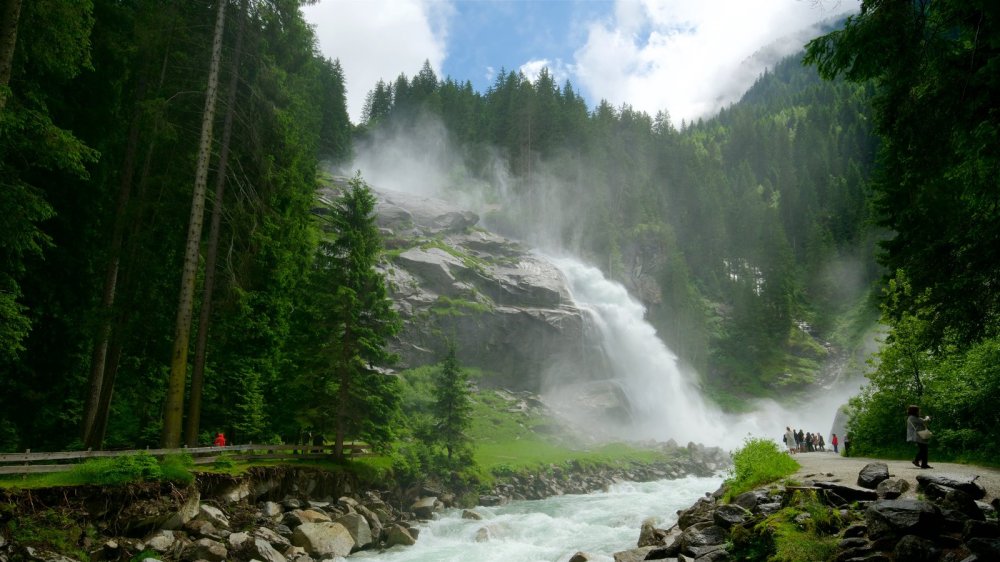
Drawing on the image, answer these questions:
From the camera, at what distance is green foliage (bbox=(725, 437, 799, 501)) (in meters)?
11.9

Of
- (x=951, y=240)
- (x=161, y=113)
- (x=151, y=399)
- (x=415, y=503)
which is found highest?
(x=161, y=113)

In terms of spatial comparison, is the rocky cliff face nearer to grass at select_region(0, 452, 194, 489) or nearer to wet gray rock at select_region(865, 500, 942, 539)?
grass at select_region(0, 452, 194, 489)

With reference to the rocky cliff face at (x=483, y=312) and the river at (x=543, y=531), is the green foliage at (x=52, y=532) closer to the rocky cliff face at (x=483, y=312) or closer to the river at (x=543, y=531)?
the river at (x=543, y=531)

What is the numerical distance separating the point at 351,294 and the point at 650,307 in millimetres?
61057

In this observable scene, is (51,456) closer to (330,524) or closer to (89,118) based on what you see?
(330,524)

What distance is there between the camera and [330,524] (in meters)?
16.3

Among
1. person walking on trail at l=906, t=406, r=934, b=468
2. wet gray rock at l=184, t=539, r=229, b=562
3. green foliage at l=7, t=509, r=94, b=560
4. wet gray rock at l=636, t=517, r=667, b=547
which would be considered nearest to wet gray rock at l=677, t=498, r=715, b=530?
wet gray rock at l=636, t=517, r=667, b=547

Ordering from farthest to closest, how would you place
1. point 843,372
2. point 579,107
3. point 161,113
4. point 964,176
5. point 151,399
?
1. point 579,107
2. point 843,372
3. point 151,399
4. point 161,113
5. point 964,176

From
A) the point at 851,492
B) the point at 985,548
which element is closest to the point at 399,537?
the point at 851,492

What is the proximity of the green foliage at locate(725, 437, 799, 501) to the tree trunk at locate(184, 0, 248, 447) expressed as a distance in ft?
50.4


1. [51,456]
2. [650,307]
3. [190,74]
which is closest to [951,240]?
[51,456]

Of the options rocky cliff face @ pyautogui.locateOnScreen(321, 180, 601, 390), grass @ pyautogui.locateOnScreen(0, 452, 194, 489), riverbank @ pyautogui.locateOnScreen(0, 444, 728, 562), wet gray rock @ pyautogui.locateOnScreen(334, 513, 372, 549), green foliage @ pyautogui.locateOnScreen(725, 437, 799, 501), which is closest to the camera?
riverbank @ pyautogui.locateOnScreen(0, 444, 728, 562)

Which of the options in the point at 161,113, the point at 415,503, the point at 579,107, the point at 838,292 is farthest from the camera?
the point at 579,107

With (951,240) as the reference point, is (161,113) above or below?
above
